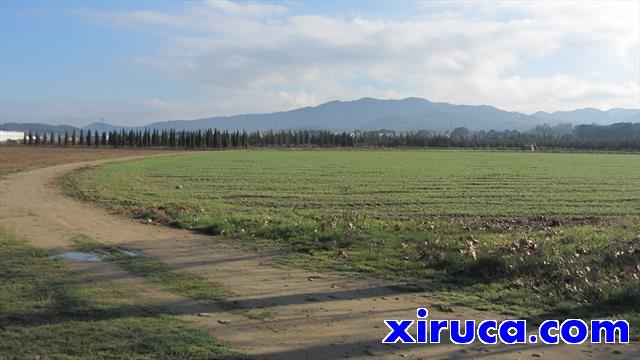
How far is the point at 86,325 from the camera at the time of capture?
634cm

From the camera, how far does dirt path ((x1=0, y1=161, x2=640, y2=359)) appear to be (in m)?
5.82

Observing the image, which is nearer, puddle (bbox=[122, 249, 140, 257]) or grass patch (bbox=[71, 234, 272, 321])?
grass patch (bbox=[71, 234, 272, 321])

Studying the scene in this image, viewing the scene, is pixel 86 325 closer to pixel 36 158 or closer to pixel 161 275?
pixel 161 275

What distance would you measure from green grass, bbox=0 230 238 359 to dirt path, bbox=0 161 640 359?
0.97 feet

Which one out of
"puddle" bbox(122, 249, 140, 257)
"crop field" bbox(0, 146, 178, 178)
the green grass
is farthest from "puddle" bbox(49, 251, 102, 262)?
"crop field" bbox(0, 146, 178, 178)

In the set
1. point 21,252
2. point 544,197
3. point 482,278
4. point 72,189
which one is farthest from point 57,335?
point 544,197

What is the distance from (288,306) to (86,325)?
2397mm

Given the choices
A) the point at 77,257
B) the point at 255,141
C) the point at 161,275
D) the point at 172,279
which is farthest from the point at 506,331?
the point at 255,141

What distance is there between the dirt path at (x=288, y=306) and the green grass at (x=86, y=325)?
29cm

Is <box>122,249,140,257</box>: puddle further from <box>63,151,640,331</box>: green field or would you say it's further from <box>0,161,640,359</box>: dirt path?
<box>63,151,640,331</box>: green field

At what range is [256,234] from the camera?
1312 cm

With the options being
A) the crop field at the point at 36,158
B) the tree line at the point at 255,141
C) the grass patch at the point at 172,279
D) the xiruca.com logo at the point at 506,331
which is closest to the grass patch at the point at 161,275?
the grass patch at the point at 172,279

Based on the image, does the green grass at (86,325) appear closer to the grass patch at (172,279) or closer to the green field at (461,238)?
the grass patch at (172,279)

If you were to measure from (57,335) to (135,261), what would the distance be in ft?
13.3
